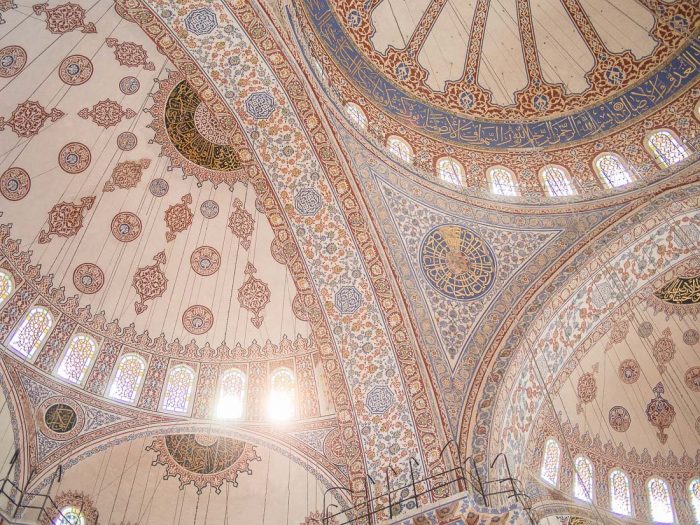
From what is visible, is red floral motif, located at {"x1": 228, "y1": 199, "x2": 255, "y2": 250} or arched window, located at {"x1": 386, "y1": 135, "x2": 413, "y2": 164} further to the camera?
red floral motif, located at {"x1": 228, "y1": 199, "x2": 255, "y2": 250}

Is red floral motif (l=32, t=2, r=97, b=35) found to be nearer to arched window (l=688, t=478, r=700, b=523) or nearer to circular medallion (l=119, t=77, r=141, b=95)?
circular medallion (l=119, t=77, r=141, b=95)

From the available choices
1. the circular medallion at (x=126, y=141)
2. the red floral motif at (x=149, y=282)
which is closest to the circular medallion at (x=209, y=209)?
the red floral motif at (x=149, y=282)

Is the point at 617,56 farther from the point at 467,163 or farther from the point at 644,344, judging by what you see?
the point at 644,344

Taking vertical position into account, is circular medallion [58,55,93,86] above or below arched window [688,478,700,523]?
above

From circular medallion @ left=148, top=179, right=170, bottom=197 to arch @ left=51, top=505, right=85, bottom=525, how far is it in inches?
180

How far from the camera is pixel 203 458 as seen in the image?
30.0 feet

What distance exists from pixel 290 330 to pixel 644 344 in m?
6.25

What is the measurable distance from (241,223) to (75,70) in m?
3.13

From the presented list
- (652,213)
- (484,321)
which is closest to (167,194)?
(484,321)

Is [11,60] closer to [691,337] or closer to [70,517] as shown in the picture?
[70,517]

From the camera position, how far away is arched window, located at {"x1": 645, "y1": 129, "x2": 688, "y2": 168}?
796 cm

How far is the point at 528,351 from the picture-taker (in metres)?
7.74

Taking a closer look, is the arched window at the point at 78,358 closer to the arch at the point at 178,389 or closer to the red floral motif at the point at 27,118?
the arch at the point at 178,389

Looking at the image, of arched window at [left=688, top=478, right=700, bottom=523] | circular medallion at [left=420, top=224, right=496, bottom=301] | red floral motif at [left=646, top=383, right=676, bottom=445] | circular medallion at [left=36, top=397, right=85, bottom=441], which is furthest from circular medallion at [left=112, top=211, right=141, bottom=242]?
arched window at [left=688, top=478, right=700, bottom=523]
